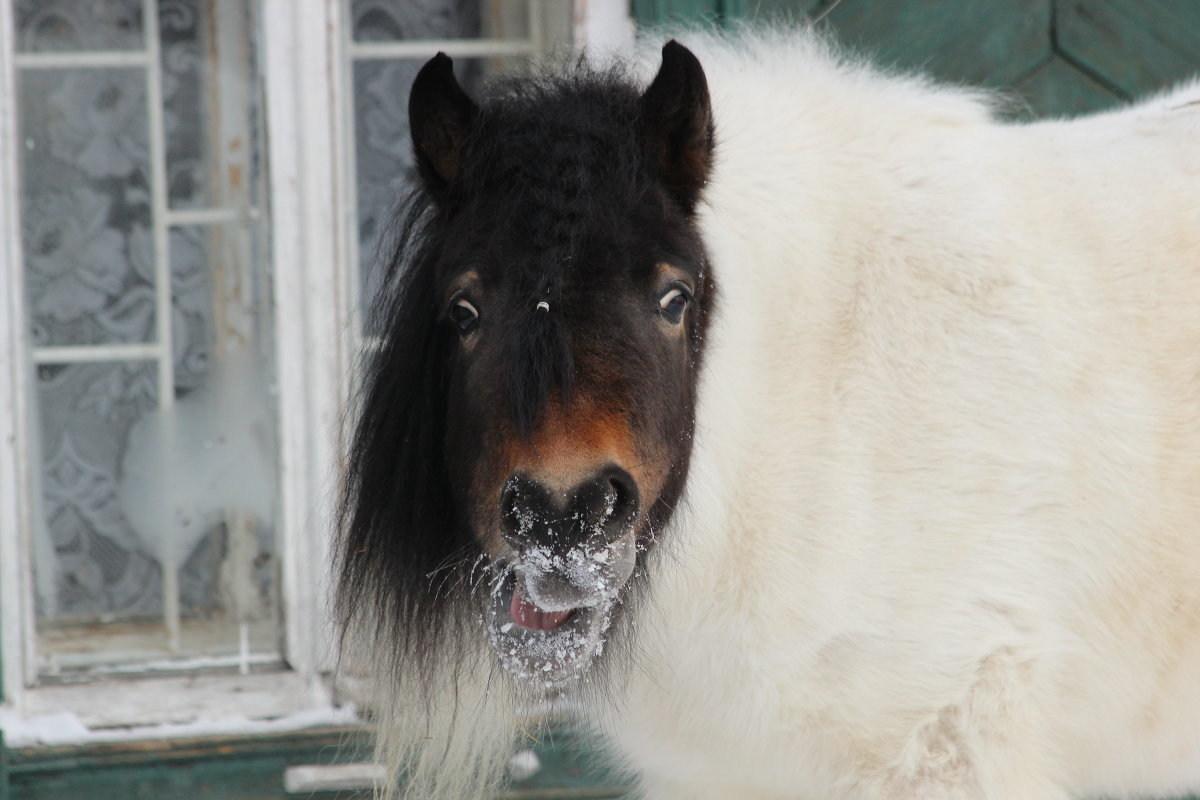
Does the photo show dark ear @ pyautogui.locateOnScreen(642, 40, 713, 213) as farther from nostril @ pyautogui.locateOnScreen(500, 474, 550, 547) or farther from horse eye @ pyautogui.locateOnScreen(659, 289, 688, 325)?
nostril @ pyautogui.locateOnScreen(500, 474, 550, 547)

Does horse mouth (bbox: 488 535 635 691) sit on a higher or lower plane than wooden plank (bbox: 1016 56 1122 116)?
lower

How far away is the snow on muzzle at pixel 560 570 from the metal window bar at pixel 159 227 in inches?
69.9

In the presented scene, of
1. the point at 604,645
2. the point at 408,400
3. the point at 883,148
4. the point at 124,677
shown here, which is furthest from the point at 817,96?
the point at 124,677

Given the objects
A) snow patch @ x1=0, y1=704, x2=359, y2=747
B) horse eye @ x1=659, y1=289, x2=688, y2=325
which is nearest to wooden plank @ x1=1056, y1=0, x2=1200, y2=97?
horse eye @ x1=659, y1=289, x2=688, y2=325

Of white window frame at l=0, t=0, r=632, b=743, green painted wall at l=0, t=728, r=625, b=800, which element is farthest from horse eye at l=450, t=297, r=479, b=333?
green painted wall at l=0, t=728, r=625, b=800

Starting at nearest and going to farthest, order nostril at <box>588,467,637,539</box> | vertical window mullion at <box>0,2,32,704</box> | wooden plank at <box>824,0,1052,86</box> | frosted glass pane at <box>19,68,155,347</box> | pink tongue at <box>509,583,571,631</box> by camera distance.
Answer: nostril at <box>588,467,637,539</box>, pink tongue at <box>509,583,571,631</box>, vertical window mullion at <box>0,2,32,704</box>, frosted glass pane at <box>19,68,155,347</box>, wooden plank at <box>824,0,1052,86</box>

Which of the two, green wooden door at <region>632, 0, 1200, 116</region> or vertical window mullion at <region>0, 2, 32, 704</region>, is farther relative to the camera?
green wooden door at <region>632, 0, 1200, 116</region>

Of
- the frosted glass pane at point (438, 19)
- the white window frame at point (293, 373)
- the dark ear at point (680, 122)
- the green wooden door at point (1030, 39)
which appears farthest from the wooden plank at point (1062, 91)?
the dark ear at point (680, 122)

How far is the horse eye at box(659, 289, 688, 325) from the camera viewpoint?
1528mm

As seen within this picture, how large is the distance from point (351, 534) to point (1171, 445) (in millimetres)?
1372

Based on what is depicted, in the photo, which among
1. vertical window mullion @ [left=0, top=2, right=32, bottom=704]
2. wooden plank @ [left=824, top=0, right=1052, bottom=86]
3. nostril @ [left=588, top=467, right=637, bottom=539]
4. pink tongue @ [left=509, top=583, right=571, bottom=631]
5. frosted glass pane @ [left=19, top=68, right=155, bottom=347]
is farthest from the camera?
wooden plank @ [left=824, top=0, right=1052, bottom=86]

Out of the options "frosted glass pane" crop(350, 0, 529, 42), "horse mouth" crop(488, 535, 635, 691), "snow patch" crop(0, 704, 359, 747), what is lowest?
"snow patch" crop(0, 704, 359, 747)

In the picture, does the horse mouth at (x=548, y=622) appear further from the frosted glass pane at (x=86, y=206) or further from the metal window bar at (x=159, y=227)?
the frosted glass pane at (x=86, y=206)

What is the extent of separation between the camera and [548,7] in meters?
3.21
